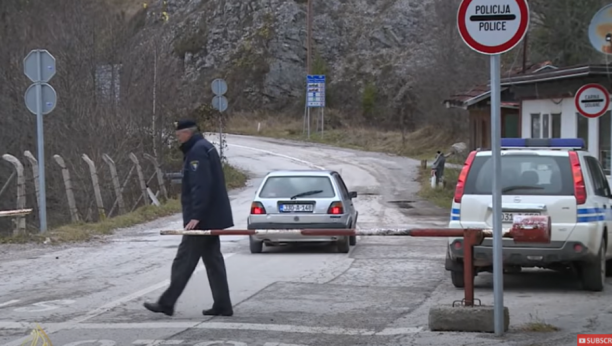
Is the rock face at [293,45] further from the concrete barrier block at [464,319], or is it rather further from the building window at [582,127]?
the concrete barrier block at [464,319]

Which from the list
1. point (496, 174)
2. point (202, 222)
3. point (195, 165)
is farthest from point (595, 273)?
point (195, 165)

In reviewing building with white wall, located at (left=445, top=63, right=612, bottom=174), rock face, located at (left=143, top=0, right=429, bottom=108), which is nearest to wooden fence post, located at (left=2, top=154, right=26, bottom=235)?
building with white wall, located at (left=445, top=63, right=612, bottom=174)

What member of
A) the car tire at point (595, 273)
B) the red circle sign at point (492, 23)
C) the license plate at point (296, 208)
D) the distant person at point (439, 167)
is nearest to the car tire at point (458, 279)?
the car tire at point (595, 273)

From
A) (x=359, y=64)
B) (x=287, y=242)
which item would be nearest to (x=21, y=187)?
(x=287, y=242)

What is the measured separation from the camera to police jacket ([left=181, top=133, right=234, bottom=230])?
29.1ft

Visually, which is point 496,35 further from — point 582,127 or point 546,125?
point 546,125

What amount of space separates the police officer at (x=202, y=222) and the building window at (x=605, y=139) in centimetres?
1345

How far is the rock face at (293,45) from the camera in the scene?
6869 cm

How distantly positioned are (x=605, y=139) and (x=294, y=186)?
8526mm

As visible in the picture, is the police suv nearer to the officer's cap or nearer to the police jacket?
the police jacket

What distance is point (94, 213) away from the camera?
76.9 feet

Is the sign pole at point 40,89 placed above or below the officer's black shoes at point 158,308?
above

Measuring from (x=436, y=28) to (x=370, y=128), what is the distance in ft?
26.1

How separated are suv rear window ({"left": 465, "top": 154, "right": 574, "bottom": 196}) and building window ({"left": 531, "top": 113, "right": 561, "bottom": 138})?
12610mm
